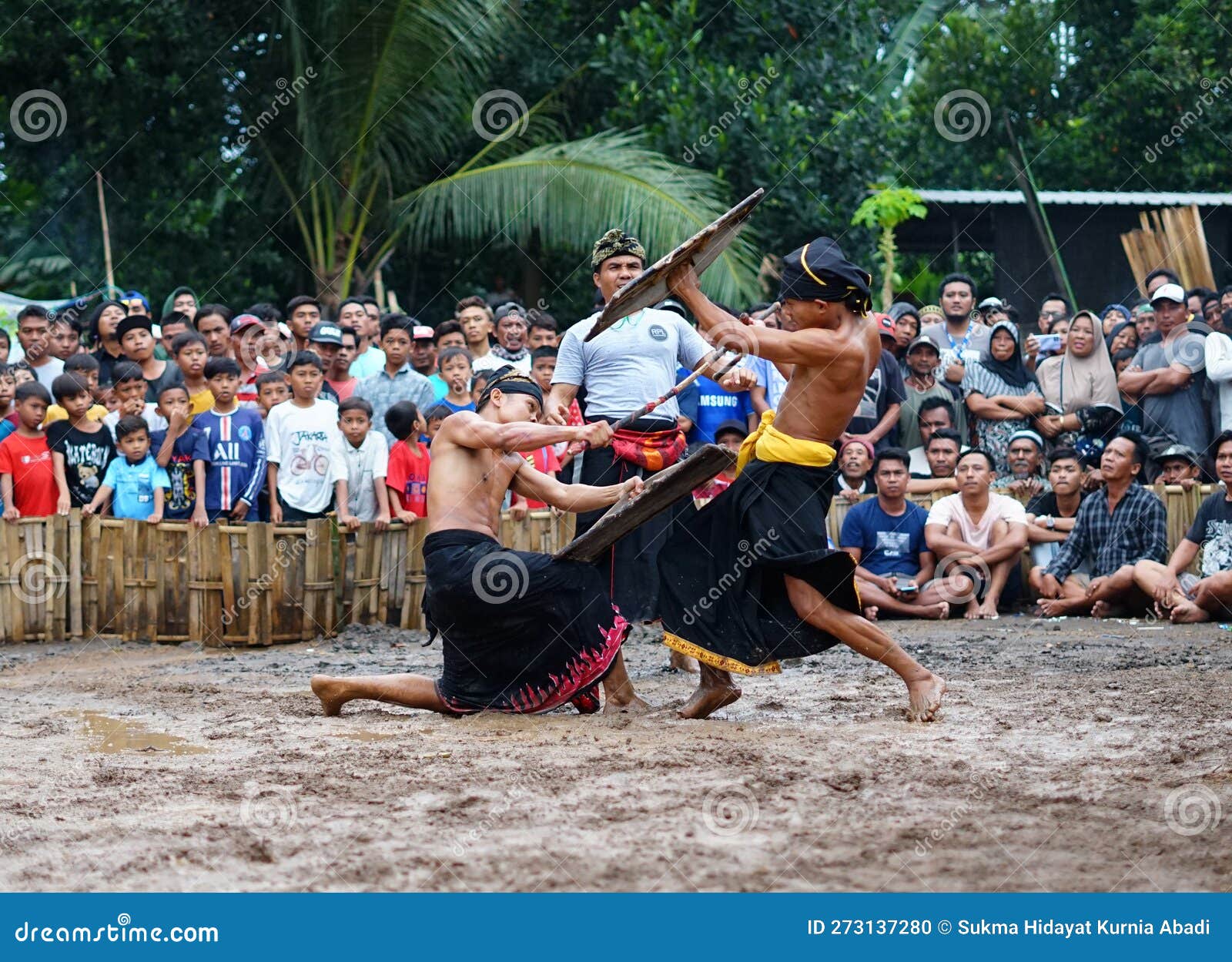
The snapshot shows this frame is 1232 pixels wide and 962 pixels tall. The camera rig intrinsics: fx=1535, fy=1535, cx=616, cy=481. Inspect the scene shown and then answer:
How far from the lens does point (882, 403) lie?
998 cm

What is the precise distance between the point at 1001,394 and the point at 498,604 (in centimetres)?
540

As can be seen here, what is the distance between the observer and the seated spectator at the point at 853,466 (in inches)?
387

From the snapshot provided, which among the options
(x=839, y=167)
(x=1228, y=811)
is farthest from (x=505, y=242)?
(x=1228, y=811)

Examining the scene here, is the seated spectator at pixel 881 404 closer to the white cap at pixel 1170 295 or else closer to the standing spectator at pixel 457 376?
the white cap at pixel 1170 295

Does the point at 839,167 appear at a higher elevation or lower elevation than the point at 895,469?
higher

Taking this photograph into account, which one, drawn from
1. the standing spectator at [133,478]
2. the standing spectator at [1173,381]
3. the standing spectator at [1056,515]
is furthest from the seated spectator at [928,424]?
the standing spectator at [133,478]

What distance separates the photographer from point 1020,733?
18.4ft

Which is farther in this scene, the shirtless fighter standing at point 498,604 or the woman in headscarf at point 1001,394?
the woman in headscarf at point 1001,394

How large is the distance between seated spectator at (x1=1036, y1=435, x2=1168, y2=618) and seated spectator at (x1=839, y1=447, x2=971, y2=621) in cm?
61

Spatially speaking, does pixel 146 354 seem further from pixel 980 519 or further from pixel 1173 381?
pixel 1173 381

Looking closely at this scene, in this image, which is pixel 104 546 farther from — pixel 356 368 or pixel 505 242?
pixel 505 242

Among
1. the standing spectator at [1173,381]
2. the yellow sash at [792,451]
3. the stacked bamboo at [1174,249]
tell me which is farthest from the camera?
the stacked bamboo at [1174,249]

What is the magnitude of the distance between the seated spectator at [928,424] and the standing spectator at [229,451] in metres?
4.21

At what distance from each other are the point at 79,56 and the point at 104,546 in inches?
333
